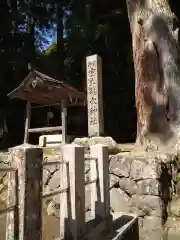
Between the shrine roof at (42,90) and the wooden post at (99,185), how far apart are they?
13.6ft

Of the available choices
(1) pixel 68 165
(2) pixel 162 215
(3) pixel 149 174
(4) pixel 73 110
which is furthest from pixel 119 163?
(4) pixel 73 110

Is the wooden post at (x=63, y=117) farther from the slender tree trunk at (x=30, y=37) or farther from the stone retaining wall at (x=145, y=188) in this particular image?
the slender tree trunk at (x=30, y=37)

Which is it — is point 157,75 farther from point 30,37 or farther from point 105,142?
point 30,37

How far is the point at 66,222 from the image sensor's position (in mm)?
2814

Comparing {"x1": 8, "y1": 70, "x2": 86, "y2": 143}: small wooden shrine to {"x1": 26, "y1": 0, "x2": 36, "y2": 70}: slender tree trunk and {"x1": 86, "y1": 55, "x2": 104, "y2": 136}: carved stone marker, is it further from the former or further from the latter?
{"x1": 26, "y1": 0, "x2": 36, "y2": 70}: slender tree trunk

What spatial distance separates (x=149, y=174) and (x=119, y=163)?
2.24 feet

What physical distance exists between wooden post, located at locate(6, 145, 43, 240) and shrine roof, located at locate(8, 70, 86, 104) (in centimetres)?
549

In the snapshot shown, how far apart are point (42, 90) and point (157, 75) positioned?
3151mm

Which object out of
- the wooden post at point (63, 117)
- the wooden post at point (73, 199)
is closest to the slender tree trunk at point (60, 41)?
the wooden post at point (63, 117)

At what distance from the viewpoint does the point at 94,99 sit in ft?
24.7

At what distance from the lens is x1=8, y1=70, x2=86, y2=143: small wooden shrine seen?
766 centimetres

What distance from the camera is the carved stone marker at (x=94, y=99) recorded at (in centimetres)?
730

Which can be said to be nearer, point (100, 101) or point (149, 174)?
point (149, 174)

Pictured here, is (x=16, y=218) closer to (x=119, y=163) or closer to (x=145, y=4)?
(x=119, y=163)
